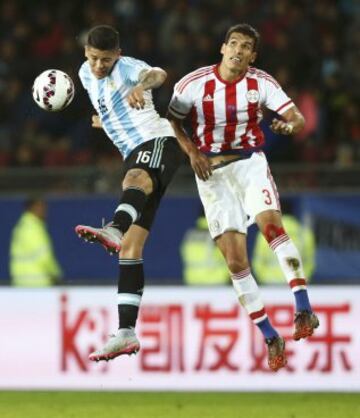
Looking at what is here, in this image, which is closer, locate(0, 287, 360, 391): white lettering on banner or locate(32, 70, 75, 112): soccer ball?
locate(32, 70, 75, 112): soccer ball

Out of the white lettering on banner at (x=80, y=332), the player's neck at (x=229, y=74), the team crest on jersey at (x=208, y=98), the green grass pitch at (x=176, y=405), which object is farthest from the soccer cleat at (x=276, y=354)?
the white lettering on banner at (x=80, y=332)

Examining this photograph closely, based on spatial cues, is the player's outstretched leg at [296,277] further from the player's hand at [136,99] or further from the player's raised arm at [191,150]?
the player's hand at [136,99]

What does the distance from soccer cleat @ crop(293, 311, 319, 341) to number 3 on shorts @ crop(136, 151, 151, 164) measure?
138 cm

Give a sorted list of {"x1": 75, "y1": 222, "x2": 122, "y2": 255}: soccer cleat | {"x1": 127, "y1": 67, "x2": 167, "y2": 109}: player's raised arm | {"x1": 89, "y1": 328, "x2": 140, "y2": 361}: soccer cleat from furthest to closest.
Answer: {"x1": 89, "y1": 328, "x2": 140, "y2": 361}: soccer cleat, {"x1": 127, "y1": 67, "x2": 167, "y2": 109}: player's raised arm, {"x1": 75, "y1": 222, "x2": 122, "y2": 255}: soccer cleat

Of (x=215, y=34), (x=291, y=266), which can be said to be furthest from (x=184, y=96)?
(x=215, y=34)

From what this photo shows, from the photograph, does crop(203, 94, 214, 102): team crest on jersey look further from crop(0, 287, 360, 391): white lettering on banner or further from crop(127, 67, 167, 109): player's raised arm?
crop(0, 287, 360, 391): white lettering on banner

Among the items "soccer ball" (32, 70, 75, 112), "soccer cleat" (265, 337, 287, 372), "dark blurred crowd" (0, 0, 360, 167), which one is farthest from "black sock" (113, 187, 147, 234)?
"dark blurred crowd" (0, 0, 360, 167)

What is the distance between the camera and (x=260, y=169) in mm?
8555

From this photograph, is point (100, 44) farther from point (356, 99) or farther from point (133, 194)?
point (356, 99)

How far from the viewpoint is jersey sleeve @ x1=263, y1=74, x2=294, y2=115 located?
843 cm

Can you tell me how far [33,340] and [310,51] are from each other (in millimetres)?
5629

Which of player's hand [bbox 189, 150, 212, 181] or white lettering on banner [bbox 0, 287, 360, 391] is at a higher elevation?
player's hand [bbox 189, 150, 212, 181]

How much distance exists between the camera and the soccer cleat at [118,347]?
26.5ft

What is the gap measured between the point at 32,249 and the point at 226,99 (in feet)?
18.5
